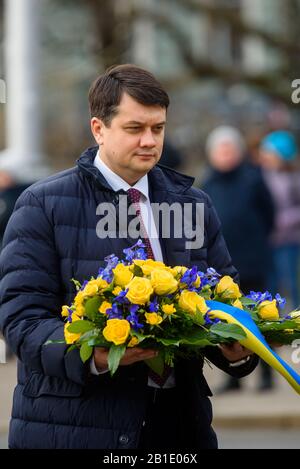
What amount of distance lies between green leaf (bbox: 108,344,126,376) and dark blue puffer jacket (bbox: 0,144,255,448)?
18 cm

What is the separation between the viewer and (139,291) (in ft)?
12.8

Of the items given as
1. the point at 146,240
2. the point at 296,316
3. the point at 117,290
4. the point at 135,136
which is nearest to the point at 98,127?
the point at 135,136

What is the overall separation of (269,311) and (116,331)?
23.4 inches

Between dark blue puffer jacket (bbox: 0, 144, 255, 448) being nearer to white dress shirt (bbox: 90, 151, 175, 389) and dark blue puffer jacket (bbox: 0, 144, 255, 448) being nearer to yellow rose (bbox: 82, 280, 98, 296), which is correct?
white dress shirt (bbox: 90, 151, 175, 389)

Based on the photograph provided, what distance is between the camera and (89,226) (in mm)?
4215

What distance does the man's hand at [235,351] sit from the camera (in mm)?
4133

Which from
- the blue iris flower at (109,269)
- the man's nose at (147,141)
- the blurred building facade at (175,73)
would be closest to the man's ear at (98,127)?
the man's nose at (147,141)

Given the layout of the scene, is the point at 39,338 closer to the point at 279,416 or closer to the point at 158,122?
the point at 158,122

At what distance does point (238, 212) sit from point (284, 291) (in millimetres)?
6063

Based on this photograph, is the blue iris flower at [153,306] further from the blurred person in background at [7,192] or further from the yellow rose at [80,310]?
the blurred person in background at [7,192]

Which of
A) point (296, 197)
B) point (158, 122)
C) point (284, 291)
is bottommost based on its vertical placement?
point (284, 291)

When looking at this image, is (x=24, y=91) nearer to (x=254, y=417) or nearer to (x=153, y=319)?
(x=254, y=417)

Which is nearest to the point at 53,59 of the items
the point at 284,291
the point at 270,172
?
the point at 284,291

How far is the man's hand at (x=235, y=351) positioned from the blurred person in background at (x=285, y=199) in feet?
29.5
